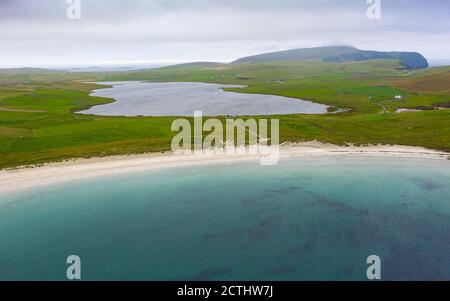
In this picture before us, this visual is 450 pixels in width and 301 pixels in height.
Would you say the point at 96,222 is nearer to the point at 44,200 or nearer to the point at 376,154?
the point at 44,200
